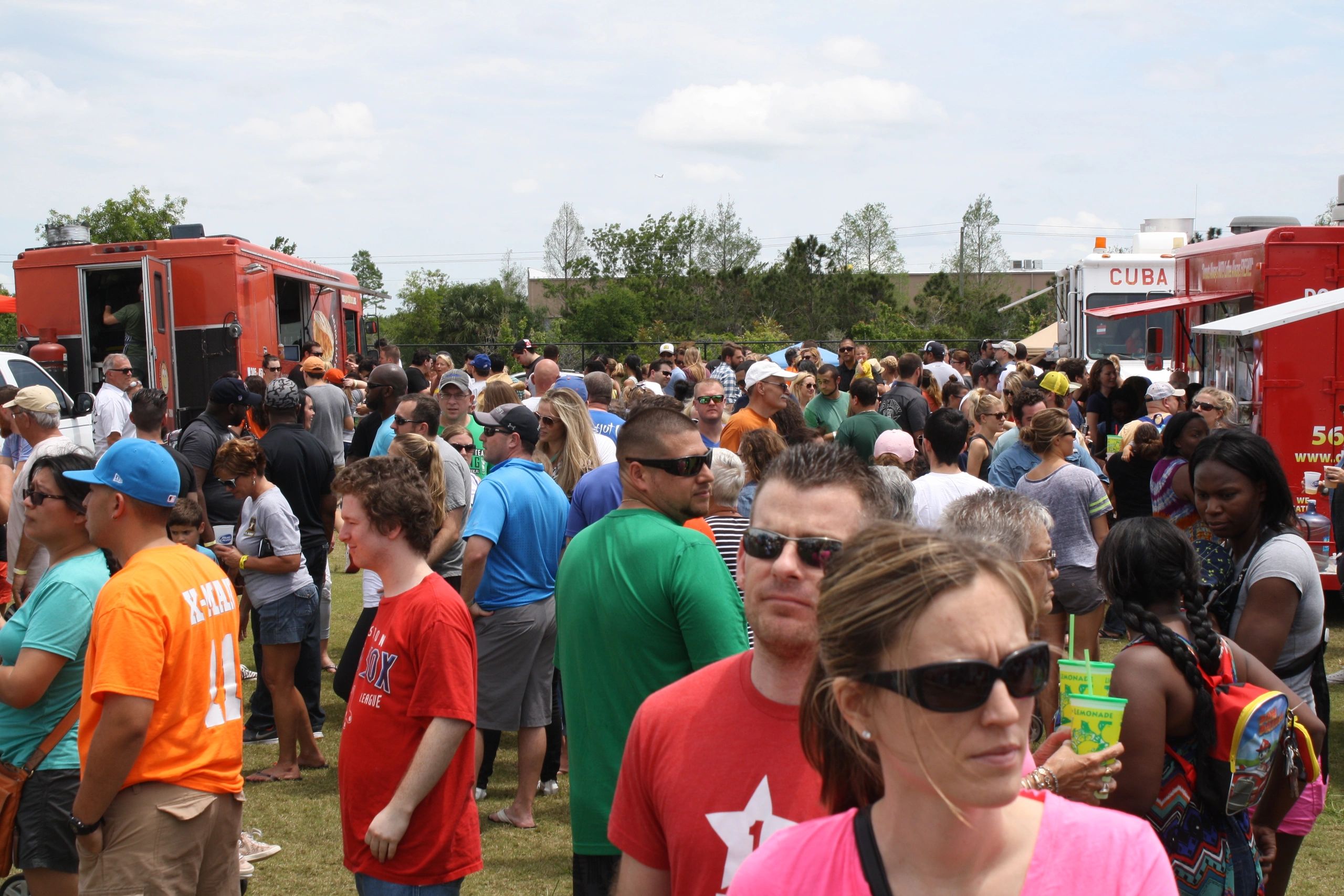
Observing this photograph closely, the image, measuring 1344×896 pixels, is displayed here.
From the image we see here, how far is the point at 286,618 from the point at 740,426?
311 cm

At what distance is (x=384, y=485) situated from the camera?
10.9 feet

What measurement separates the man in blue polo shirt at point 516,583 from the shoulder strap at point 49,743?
1.96 metres

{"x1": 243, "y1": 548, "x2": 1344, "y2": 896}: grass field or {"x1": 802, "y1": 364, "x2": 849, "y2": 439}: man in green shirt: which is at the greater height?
{"x1": 802, "y1": 364, "x2": 849, "y2": 439}: man in green shirt

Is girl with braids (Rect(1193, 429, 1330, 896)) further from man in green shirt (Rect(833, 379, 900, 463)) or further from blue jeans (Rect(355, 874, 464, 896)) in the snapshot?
man in green shirt (Rect(833, 379, 900, 463))

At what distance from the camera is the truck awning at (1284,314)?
638 cm

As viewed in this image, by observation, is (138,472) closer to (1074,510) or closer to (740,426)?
(740,426)

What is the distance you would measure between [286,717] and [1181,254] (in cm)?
1028

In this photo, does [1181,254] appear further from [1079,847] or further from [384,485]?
[1079,847]

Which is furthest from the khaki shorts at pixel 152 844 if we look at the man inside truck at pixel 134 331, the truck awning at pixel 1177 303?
the man inside truck at pixel 134 331

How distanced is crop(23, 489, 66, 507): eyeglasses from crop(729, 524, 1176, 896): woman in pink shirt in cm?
295

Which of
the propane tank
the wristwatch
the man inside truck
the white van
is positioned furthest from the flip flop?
the man inside truck

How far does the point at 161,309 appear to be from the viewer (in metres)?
13.2

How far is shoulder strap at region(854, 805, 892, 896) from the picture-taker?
4.41 ft

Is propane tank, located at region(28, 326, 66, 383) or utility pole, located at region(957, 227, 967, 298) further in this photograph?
utility pole, located at region(957, 227, 967, 298)
